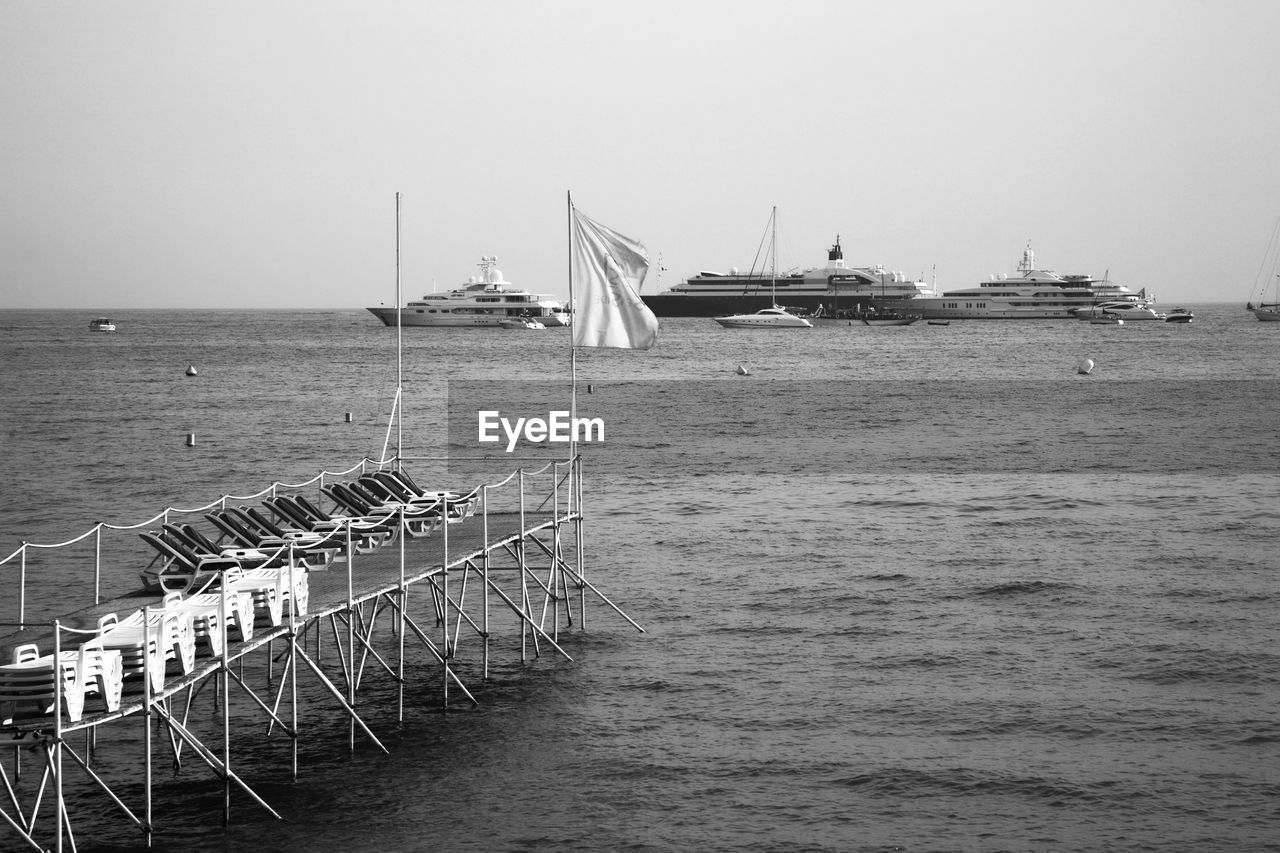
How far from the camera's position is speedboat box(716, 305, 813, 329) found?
170 meters

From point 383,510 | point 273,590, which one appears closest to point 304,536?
point 383,510

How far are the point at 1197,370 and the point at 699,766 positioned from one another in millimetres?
95425

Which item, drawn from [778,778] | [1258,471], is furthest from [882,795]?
[1258,471]

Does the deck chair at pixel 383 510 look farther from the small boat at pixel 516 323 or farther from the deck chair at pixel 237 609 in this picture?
the small boat at pixel 516 323

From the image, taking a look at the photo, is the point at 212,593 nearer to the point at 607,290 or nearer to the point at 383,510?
the point at 383,510

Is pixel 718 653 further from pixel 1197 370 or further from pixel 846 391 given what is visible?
pixel 1197 370

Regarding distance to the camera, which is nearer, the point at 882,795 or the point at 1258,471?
the point at 882,795

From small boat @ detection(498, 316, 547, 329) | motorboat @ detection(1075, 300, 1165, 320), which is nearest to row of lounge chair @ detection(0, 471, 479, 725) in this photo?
small boat @ detection(498, 316, 547, 329)

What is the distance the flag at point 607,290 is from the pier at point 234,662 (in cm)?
309

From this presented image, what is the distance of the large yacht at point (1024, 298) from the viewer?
186500mm

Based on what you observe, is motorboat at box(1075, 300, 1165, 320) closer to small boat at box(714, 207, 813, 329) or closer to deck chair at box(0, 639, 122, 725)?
small boat at box(714, 207, 813, 329)

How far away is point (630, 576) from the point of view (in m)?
28.6

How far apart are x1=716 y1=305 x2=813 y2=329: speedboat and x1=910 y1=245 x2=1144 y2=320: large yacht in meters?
24.3

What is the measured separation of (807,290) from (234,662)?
169851mm
